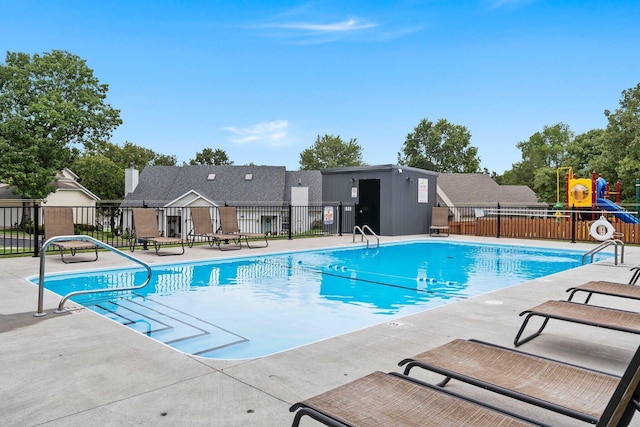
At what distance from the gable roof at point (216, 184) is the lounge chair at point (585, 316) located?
1118 inches

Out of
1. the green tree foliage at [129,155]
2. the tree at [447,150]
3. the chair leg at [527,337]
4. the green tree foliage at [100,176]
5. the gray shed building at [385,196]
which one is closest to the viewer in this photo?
the chair leg at [527,337]

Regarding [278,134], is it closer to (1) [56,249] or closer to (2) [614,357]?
(1) [56,249]

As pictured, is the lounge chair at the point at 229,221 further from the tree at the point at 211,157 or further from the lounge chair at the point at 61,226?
the tree at the point at 211,157

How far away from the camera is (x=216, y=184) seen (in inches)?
1312

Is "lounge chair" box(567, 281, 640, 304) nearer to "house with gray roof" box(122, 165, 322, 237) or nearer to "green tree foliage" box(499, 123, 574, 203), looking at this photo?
"house with gray roof" box(122, 165, 322, 237)

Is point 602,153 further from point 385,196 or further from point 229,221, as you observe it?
point 229,221

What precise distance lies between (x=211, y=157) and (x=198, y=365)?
5628 cm

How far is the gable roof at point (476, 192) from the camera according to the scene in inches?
1278

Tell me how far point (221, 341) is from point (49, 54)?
32981 millimetres

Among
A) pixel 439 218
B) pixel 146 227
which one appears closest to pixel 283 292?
pixel 146 227

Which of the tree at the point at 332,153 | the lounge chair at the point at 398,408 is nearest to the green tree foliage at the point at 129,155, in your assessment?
the tree at the point at 332,153

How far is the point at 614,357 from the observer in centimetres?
332

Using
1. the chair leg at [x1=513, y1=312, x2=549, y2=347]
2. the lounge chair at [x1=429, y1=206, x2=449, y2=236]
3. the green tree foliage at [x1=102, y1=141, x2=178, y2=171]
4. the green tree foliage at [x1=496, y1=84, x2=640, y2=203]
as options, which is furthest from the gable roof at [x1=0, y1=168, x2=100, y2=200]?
the green tree foliage at [x1=496, y1=84, x2=640, y2=203]

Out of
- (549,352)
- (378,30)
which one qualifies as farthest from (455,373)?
(378,30)
